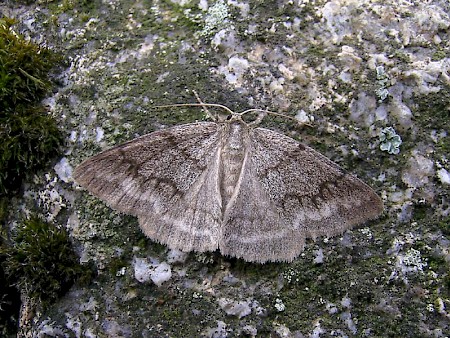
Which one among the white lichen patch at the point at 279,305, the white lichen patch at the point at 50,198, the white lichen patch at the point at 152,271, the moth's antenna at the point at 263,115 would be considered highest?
the moth's antenna at the point at 263,115

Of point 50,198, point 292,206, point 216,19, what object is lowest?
point 50,198

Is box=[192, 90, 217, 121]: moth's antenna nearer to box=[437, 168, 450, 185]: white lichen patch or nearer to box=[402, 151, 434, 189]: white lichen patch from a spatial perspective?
box=[402, 151, 434, 189]: white lichen patch

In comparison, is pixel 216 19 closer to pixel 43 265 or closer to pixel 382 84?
pixel 382 84

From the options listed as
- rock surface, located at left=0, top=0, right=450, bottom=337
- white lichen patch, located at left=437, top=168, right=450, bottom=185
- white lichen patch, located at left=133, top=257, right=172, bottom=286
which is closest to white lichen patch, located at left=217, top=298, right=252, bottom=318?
rock surface, located at left=0, top=0, right=450, bottom=337

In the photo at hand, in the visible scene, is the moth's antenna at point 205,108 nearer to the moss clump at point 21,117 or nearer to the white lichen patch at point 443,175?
the moss clump at point 21,117

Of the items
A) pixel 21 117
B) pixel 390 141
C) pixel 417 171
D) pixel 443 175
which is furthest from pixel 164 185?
pixel 443 175

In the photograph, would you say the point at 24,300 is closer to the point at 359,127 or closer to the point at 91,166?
the point at 91,166

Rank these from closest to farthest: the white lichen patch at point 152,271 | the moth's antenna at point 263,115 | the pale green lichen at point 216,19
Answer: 1. the white lichen patch at point 152,271
2. the moth's antenna at point 263,115
3. the pale green lichen at point 216,19

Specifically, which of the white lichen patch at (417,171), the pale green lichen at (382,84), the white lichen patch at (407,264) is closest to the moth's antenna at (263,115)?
the pale green lichen at (382,84)
